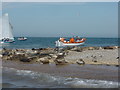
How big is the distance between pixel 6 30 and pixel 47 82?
57.5 meters

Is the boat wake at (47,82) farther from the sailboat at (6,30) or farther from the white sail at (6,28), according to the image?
the white sail at (6,28)

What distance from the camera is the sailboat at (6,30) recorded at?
6738 cm

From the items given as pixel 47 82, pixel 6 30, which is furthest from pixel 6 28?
pixel 47 82

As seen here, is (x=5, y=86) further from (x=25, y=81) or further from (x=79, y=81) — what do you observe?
(x=79, y=81)

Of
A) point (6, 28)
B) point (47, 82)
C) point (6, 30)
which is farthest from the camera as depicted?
point (6, 30)

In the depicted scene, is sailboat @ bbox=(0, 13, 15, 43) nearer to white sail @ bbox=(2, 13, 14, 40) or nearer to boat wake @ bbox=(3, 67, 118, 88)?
white sail @ bbox=(2, 13, 14, 40)

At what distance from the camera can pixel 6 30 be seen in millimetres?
70062

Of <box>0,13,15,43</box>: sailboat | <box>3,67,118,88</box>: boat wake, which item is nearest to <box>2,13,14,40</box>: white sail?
<box>0,13,15,43</box>: sailboat

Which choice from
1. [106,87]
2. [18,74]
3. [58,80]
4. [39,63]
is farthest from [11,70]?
[106,87]

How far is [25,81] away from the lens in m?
14.9

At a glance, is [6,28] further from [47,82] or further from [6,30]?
[47,82]

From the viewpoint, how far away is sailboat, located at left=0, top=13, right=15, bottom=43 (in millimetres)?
67375

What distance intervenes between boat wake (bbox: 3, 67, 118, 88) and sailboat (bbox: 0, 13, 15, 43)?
52.0 meters

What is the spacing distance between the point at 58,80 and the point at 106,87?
296 centimetres
